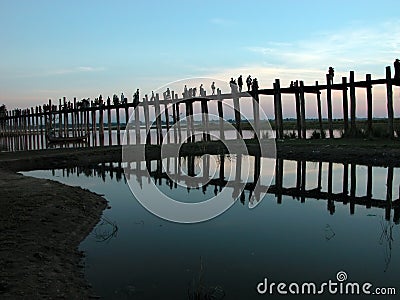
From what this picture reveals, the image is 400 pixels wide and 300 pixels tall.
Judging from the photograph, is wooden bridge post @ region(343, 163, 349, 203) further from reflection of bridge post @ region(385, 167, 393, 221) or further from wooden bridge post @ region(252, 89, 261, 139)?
wooden bridge post @ region(252, 89, 261, 139)

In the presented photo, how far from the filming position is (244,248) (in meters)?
8.27

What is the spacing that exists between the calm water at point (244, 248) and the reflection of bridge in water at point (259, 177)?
0.31 meters

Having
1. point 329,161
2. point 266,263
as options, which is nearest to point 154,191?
point 266,263

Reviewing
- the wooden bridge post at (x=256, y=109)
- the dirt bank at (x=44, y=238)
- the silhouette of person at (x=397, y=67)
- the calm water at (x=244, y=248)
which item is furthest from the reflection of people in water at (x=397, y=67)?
the dirt bank at (x=44, y=238)

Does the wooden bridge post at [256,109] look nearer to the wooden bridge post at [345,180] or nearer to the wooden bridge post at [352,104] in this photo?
the wooden bridge post at [352,104]

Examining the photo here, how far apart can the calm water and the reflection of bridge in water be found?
1.02 ft

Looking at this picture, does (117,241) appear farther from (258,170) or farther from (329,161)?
(329,161)

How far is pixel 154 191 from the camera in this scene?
599 inches

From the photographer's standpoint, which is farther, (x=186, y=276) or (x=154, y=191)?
(x=154, y=191)

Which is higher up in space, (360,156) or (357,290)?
(360,156)

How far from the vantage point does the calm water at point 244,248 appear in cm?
663

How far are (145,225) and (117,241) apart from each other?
4.78ft

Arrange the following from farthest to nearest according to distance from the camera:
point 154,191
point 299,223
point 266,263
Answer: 1. point 154,191
2. point 299,223
3. point 266,263

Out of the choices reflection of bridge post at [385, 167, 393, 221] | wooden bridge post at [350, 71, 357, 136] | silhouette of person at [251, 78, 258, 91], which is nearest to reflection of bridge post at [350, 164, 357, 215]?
reflection of bridge post at [385, 167, 393, 221]
